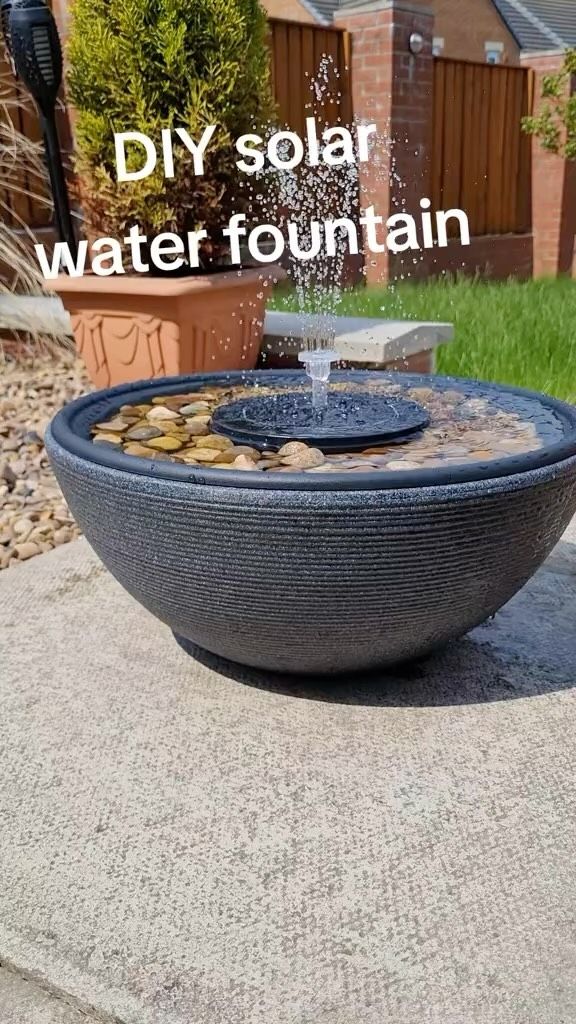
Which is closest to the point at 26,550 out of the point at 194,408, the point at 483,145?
the point at 194,408

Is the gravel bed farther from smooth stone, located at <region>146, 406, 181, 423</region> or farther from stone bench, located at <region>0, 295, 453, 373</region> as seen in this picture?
smooth stone, located at <region>146, 406, 181, 423</region>

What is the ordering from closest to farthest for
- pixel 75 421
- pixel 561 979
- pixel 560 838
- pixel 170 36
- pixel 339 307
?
pixel 561 979, pixel 560 838, pixel 75 421, pixel 170 36, pixel 339 307

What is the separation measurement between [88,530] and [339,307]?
173 inches

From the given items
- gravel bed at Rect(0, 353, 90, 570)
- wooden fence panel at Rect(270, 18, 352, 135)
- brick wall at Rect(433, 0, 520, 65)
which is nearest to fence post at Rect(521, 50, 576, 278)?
wooden fence panel at Rect(270, 18, 352, 135)

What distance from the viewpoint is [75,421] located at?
89.7 inches

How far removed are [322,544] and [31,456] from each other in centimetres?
263

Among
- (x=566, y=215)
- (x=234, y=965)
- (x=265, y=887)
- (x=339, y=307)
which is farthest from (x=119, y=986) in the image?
(x=566, y=215)

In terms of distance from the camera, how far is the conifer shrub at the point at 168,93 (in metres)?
3.86

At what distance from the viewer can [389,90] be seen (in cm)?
799

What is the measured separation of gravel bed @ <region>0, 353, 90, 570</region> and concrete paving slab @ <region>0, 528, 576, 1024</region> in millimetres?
890

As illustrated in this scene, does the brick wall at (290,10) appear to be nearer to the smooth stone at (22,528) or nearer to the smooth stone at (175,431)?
the smooth stone at (22,528)

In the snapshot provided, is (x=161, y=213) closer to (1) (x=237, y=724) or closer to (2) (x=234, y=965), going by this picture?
(1) (x=237, y=724)

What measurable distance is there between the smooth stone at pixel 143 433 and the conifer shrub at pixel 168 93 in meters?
2.05

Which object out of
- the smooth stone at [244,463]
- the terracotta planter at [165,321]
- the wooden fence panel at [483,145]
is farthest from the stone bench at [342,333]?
the wooden fence panel at [483,145]
